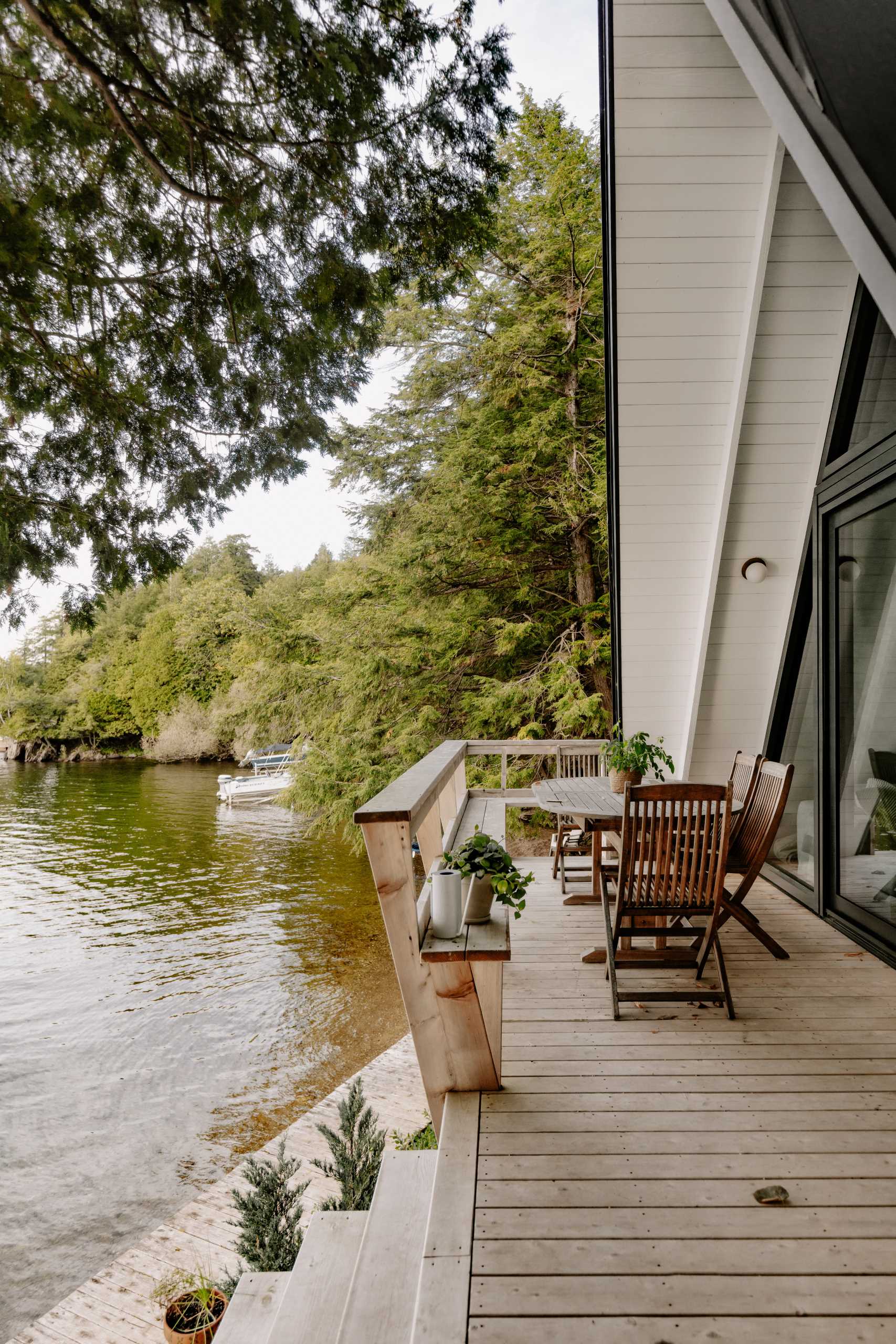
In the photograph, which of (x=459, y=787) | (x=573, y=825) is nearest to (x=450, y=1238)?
(x=459, y=787)

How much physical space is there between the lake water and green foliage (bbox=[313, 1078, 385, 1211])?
6.40 feet

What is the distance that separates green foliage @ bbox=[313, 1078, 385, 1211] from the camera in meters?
3.44

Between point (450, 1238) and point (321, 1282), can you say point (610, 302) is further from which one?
point (321, 1282)

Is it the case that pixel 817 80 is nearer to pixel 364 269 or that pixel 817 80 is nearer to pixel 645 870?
pixel 645 870

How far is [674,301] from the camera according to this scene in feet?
12.9

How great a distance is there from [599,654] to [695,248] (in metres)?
6.18

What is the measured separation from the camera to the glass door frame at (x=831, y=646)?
3.71 m

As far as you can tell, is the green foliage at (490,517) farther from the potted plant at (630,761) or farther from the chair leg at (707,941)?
the chair leg at (707,941)

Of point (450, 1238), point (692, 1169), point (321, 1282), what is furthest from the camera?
point (321, 1282)

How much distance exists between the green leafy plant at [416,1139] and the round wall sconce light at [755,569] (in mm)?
3858

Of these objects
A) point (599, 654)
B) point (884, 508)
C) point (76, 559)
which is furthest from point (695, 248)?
point (599, 654)

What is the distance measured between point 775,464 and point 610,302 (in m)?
1.37

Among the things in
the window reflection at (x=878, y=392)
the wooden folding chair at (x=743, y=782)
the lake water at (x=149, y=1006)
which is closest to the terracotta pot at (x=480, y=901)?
the wooden folding chair at (x=743, y=782)

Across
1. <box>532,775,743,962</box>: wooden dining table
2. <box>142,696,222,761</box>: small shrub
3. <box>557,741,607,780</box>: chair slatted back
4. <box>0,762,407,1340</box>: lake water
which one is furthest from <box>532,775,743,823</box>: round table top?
<box>142,696,222,761</box>: small shrub
